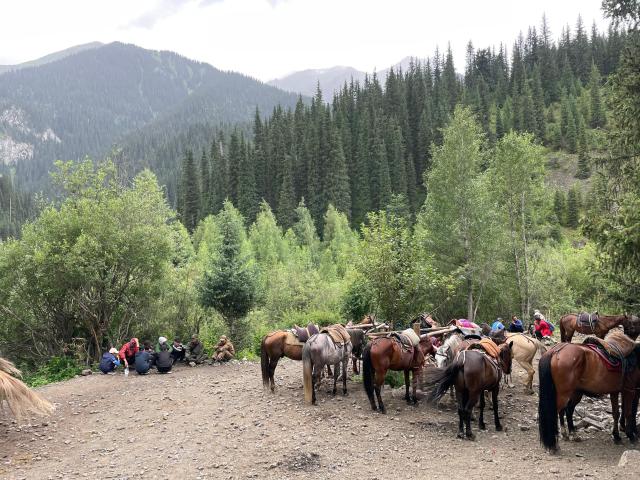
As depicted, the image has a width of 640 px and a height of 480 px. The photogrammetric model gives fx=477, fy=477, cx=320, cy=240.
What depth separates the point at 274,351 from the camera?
13.8m

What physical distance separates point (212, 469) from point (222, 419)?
2695 mm

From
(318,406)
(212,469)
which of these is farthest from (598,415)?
(212,469)

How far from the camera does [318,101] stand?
3964 inches

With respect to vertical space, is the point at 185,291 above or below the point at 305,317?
above

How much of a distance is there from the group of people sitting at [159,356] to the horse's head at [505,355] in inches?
392

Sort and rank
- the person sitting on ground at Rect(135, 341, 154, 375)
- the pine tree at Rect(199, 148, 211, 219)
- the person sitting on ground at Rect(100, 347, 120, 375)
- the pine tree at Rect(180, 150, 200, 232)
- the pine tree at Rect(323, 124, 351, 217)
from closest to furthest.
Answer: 1. the person sitting on ground at Rect(135, 341, 154, 375)
2. the person sitting on ground at Rect(100, 347, 120, 375)
3. the pine tree at Rect(323, 124, 351, 217)
4. the pine tree at Rect(199, 148, 211, 219)
5. the pine tree at Rect(180, 150, 200, 232)

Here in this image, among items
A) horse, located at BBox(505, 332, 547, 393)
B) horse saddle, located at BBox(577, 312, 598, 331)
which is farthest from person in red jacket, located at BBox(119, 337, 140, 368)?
horse saddle, located at BBox(577, 312, 598, 331)

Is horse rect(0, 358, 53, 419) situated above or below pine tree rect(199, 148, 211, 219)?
below

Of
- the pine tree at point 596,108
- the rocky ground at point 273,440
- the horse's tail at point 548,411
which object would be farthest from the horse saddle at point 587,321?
the pine tree at point 596,108

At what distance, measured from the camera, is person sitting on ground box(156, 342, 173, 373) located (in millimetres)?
16484

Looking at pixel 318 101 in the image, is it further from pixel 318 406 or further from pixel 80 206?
pixel 318 406

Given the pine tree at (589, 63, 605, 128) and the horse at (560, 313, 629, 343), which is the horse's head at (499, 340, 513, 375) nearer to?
the horse at (560, 313, 629, 343)

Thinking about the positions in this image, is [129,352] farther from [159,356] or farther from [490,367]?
[490,367]

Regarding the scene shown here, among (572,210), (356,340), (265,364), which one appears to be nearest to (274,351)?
(265,364)
